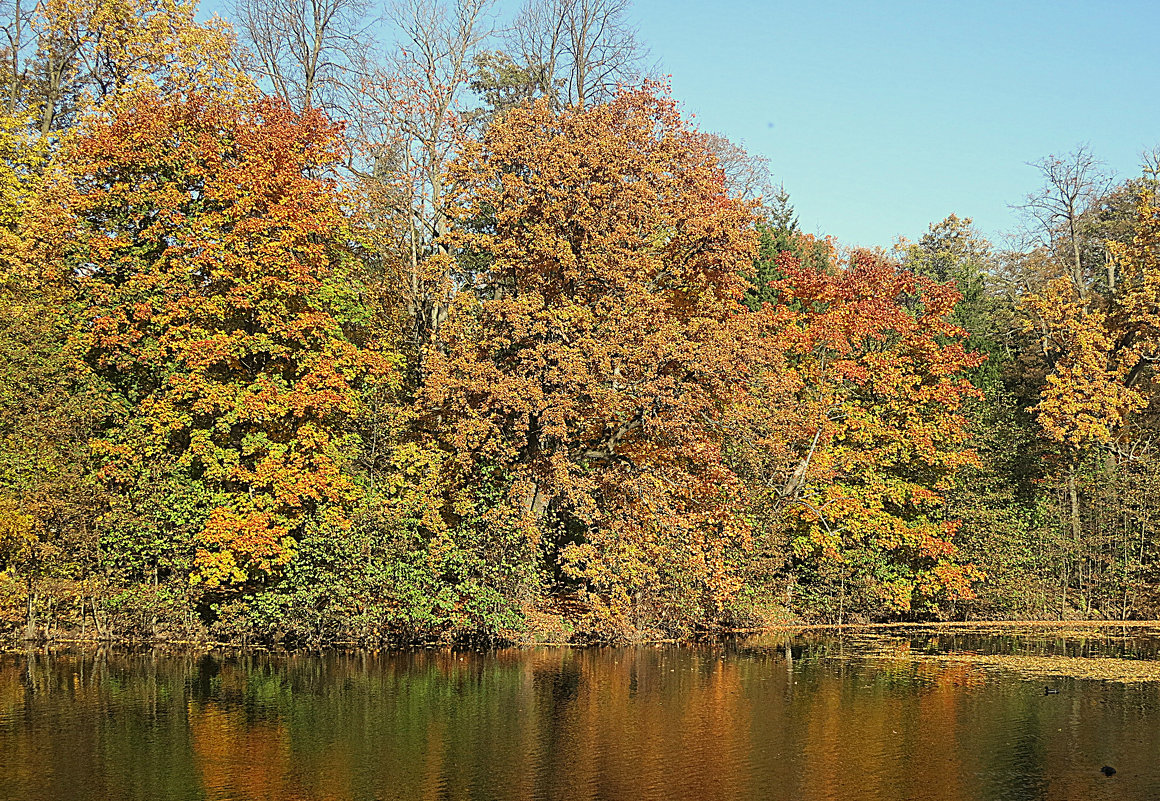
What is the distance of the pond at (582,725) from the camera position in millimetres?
14523

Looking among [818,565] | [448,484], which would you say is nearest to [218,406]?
[448,484]

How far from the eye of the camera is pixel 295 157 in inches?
1132

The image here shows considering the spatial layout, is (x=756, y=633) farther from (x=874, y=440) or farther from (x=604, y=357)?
(x=604, y=357)

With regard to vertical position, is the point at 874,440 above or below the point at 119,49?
below

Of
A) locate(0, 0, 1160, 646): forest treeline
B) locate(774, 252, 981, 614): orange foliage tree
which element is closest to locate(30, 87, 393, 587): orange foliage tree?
locate(0, 0, 1160, 646): forest treeline

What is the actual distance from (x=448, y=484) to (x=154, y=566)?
25.7 feet

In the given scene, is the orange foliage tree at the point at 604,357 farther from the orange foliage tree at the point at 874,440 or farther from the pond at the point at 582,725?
the orange foliage tree at the point at 874,440

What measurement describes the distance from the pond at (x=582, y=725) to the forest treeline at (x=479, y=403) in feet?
8.62

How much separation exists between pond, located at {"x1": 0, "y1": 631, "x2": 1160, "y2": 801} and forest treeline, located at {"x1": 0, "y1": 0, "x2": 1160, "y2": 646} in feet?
8.62

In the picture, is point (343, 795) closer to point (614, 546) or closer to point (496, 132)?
point (614, 546)

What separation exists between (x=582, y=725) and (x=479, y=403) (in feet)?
38.2

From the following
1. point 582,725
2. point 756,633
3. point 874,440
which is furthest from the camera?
point 874,440

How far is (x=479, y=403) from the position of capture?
93.1 feet

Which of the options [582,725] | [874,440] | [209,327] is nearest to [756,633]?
[874,440]
